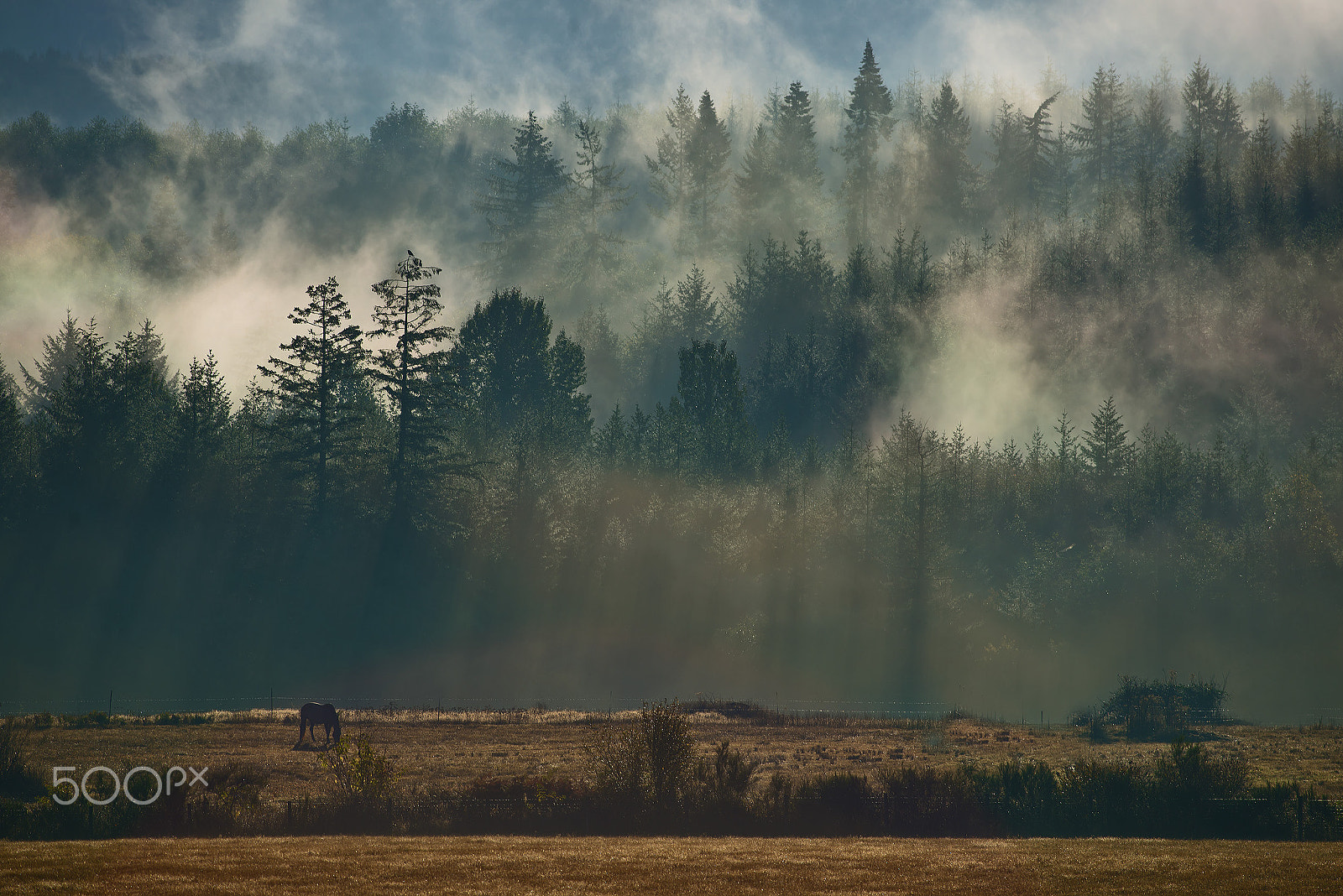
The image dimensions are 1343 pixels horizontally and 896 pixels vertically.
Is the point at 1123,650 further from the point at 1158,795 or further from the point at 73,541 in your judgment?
the point at 73,541

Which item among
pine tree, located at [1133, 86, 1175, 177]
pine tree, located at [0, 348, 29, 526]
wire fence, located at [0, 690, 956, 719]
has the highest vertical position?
pine tree, located at [1133, 86, 1175, 177]

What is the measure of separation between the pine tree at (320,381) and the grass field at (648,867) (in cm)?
6012

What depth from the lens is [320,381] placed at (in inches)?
3152

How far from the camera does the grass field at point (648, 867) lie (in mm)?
17922

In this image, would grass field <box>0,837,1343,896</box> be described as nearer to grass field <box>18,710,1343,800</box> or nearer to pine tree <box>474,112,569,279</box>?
grass field <box>18,710,1343,800</box>

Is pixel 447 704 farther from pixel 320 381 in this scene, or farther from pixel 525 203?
pixel 525 203

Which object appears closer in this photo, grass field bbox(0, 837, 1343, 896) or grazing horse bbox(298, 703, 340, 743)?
grass field bbox(0, 837, 1343, 896)

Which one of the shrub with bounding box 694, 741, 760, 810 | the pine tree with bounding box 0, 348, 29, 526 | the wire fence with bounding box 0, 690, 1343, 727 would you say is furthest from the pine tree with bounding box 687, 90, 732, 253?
the shrub with bounding box 694, 741, 760, 810

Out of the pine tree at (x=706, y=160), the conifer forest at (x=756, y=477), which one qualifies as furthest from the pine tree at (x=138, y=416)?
the pine tree at (x=706, y=160)

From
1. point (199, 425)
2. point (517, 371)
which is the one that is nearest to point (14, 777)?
point (199, 425)

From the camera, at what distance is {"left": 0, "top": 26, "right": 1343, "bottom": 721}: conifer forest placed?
77.4 m

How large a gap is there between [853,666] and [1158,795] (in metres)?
58.5

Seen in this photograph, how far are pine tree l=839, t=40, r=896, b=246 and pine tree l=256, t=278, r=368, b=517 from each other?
96.0m

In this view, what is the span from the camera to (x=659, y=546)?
88.4m
